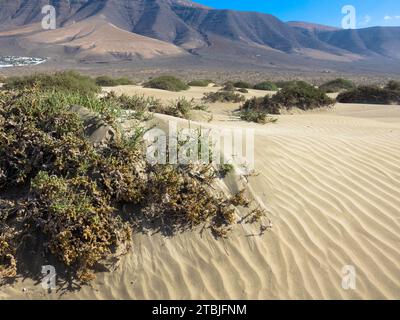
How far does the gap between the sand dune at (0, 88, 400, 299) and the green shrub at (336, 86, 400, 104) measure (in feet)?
35.9

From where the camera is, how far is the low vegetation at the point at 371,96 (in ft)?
51.8

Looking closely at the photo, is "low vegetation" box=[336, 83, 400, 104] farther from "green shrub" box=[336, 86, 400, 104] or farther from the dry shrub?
the dry shrub

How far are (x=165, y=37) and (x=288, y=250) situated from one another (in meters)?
153

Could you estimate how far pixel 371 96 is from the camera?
53.0ft

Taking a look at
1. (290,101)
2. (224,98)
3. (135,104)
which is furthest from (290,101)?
(135,104)

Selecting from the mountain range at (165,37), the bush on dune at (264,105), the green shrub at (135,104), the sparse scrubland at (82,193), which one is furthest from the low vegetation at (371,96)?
the mountain range at (165,37)

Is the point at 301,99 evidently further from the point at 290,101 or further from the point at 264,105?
the point at 264,105

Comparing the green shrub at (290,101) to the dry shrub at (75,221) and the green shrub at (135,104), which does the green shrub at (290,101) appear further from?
the dry shrub at (75,221)

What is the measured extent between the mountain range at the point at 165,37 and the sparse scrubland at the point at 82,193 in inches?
3522

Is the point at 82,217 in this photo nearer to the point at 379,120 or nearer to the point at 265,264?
the point at 265,264

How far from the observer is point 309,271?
4.10m

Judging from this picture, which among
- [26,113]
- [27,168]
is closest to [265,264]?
[27,168]
